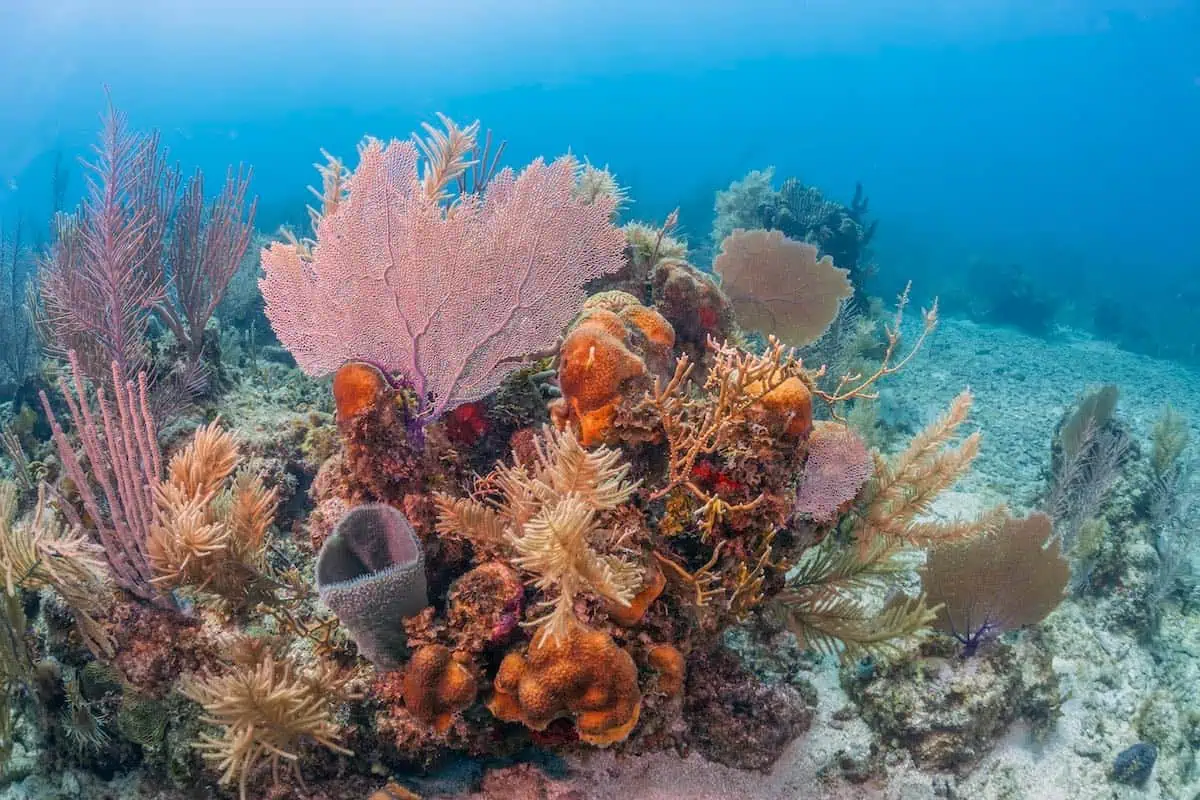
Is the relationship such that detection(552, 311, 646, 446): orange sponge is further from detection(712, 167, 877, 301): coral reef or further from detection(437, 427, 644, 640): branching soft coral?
detection(712, 167, 877, 301): coral reef

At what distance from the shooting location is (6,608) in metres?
2.74

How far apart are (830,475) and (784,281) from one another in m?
3.58

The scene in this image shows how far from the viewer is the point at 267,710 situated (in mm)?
2346

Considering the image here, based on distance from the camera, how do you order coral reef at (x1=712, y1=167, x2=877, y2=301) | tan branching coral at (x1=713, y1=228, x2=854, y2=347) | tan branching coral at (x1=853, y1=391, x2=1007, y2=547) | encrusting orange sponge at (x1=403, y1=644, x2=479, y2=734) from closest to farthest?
encrusting orange sponge at (x1=403, y1=644, x2=479, y2=734) < tan branching coral at (x1=853, y1=391, x2=1007, y2=547) < tan branching coral at (x1=713, y1=228, x2=854, y2=347) < coral reef at (x1=712, y1=167, x2=877, y2=301)

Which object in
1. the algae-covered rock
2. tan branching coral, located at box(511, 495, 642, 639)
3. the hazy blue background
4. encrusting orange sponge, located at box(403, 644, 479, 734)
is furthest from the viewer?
the hazy blue background

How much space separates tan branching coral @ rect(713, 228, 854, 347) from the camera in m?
6.14

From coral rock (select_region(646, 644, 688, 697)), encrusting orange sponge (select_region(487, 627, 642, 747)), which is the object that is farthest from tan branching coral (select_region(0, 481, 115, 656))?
coral rock (select_region(646, 644, 688, 697))

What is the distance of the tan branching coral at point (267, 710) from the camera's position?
2.26 meters

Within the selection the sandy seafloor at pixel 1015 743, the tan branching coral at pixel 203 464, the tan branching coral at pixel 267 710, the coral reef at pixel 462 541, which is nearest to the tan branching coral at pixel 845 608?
the coral reef at pixel 462 541

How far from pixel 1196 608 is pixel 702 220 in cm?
2861

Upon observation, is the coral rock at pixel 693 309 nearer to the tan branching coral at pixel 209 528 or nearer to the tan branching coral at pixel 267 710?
the tan branching coral at pixel 209 528

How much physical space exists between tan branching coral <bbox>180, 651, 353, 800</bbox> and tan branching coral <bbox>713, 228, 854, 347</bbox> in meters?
4.90

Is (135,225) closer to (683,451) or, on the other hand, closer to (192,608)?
(192,608)

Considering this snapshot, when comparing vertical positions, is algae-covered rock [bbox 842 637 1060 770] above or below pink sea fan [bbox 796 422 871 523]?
below
